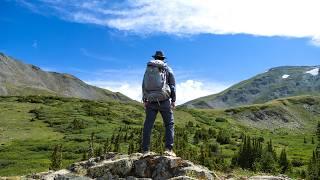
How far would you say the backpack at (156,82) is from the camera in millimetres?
24672

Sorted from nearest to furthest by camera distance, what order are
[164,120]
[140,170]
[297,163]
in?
[140,170]
[164,120]
[297,163]

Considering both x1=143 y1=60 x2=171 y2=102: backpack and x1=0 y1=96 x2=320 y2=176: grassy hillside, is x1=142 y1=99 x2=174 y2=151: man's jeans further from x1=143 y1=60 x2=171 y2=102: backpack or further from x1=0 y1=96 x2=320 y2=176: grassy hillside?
x1=0 y1=96 x2=320 y2=176: grassy hillside

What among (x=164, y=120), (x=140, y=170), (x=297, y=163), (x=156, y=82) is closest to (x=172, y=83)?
(x=156, y=82)

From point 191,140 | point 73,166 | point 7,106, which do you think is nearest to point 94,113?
point 7,106

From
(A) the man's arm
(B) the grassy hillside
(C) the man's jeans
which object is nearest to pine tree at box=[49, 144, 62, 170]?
(B) the grassy hillside

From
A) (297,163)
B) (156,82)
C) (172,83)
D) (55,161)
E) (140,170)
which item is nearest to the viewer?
(140,170)

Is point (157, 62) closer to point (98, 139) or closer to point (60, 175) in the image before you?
point (60, 175)

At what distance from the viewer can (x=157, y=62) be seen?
24766 mm

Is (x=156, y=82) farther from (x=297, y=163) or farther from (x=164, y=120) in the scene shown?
(x=297, y=163)

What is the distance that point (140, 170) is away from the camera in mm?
23594

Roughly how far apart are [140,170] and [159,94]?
12.3ft

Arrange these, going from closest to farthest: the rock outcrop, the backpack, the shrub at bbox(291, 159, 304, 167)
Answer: the rock outcrop < the backpack < the shrub at bbox(291, 159, 304, 167)

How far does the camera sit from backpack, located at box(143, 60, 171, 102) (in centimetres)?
2467

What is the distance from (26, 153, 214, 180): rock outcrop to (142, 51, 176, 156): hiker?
3.49 ft
